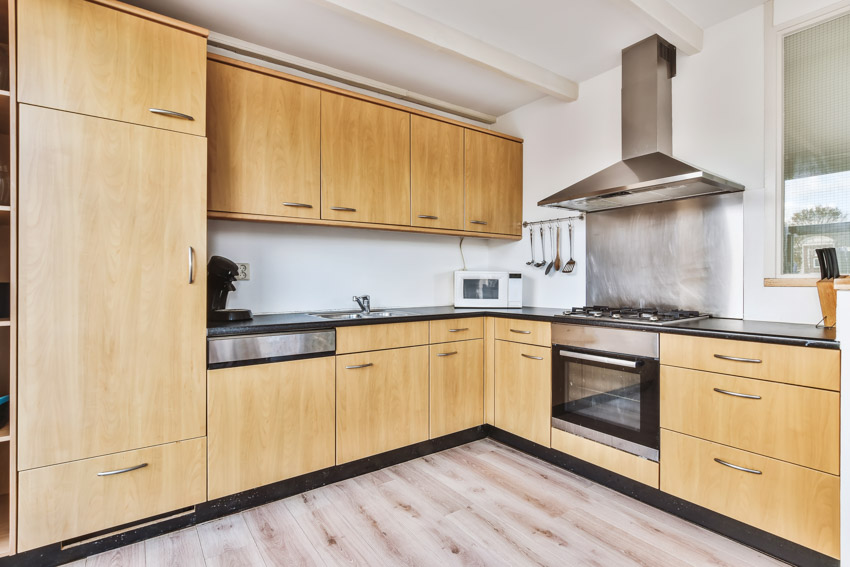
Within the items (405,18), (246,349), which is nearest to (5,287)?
(246,349)

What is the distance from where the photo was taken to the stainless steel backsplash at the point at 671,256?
228 cm

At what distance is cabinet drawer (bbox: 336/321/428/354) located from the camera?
2238mm

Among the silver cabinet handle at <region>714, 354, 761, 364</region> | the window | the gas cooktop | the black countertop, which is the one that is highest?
the window

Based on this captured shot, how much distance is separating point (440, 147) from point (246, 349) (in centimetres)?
185

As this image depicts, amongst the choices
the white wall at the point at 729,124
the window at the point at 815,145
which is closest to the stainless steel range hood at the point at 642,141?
the white wall at the point at 729,124

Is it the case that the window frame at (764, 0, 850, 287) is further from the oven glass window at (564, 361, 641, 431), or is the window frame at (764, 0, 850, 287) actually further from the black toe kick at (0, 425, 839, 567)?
the black toe kick at (0, 425, 839, 567)

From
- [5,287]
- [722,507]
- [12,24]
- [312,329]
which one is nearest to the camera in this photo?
[12,24]

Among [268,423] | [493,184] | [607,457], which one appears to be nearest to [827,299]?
[607,457]

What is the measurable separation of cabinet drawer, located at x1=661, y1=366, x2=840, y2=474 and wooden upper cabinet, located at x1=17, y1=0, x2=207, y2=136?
2483 mm

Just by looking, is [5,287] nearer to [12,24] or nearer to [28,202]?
[28,202]

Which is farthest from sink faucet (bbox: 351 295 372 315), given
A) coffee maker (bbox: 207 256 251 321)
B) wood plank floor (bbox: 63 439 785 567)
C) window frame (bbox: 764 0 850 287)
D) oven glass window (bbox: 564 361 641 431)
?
window frame (bbox: 764 0 850 287)

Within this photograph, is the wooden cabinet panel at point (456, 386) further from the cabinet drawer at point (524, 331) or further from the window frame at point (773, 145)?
the window frame at point (773, 145)

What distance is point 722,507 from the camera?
1760 millimetres

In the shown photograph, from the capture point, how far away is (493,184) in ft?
10.6
